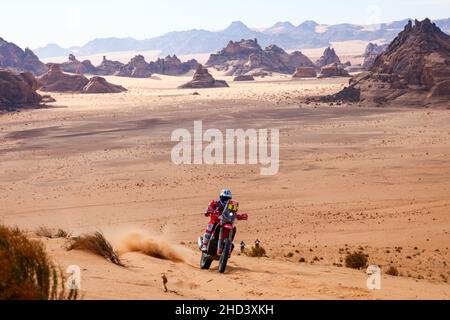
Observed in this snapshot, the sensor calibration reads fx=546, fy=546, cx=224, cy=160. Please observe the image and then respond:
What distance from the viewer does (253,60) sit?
124 meters

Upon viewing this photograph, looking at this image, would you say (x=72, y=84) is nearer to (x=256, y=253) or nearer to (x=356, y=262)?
(x=256, y=253)

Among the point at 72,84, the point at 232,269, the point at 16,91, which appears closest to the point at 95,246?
the point at 232,269

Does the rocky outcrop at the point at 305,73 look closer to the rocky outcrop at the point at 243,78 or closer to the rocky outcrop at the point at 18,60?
the rocky outcrop at the point at 243,78

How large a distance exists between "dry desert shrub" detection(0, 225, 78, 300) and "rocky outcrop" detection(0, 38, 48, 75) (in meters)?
121

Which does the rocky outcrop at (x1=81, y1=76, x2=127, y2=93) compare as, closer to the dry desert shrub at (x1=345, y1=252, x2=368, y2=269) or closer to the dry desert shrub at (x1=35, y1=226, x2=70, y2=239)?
the dry desert shrub at (x1=35, y1=226, x2=70, y2=239)

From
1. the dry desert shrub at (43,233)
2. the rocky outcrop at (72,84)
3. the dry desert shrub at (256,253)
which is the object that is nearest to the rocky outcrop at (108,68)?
the rocky outcrop at (72,84)

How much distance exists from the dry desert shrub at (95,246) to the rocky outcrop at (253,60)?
360 feet

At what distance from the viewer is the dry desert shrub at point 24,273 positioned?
5.04 metres

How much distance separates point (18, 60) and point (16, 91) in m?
70.7

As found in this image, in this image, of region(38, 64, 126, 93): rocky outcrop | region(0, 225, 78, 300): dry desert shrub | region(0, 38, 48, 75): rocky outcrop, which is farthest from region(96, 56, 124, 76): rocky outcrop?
region(0, 225, 78, 300): dry desert shrub

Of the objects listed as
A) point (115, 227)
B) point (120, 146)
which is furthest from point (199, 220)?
point (120, 146)

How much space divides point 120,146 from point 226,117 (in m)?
15.1
